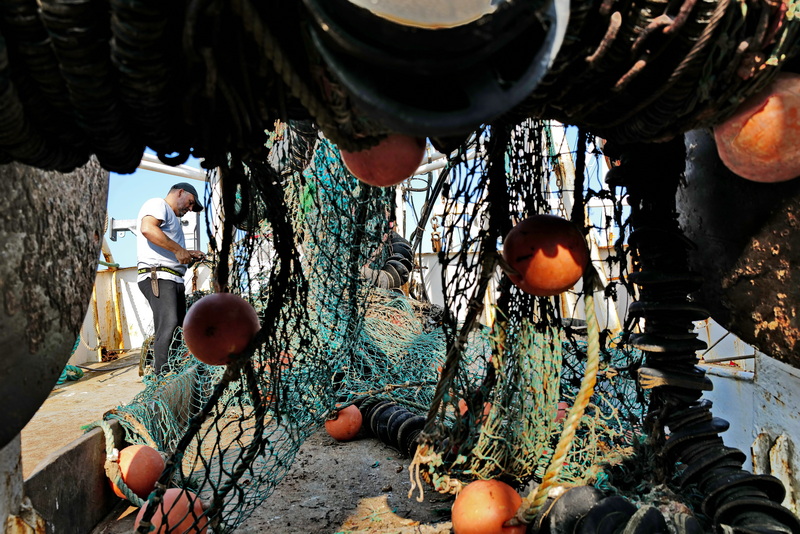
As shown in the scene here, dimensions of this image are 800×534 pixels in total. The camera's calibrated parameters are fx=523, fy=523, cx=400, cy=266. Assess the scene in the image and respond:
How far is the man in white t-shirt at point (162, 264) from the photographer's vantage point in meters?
4.49

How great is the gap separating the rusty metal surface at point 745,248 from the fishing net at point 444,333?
0.28 meters

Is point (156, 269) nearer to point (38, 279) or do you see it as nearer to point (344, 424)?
point (344, 424)

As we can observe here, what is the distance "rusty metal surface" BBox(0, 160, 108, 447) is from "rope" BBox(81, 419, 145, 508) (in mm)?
1416

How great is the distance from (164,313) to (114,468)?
201cm

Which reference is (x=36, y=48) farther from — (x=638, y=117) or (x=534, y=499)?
(x=534, y=499)

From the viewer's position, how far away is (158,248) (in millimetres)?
4590

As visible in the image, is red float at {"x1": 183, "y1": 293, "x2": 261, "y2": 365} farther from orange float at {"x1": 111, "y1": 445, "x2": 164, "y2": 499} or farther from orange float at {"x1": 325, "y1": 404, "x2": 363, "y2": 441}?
orange float at {"x1": 325, "y1": 404, "x2": 363, "y2": 441}

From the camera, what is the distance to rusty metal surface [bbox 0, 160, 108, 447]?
4.22 ft

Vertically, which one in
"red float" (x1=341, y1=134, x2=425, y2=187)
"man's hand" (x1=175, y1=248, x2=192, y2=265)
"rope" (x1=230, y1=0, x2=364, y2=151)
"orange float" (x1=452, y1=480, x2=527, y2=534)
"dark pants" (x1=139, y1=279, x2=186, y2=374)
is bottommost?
"orange float" (x1=452, y1=480, x2=527, y2=534)

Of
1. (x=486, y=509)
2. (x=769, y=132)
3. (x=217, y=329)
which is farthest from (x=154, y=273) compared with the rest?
(x=769, y=132)

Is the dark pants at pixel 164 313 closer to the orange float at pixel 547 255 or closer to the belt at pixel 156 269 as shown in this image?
the belt at pixel 156 269

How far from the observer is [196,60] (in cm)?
80

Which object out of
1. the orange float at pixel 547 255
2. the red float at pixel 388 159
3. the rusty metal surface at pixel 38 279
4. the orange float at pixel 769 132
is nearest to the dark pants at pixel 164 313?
the rusty metal surface at pixel 38 279

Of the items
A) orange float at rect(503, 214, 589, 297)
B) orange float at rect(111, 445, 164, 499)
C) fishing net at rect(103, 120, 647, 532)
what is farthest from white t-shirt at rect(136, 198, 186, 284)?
orange float at rect(503, 214, 589, 297)
